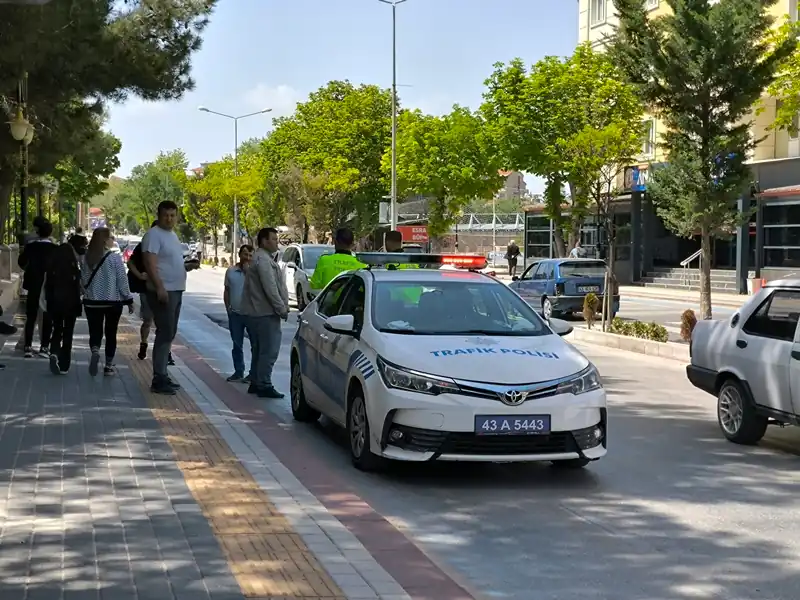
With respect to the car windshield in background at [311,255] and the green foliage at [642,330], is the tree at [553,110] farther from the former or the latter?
the green foliage at [642,330]

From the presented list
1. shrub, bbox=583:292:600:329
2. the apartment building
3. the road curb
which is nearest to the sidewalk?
the road curb

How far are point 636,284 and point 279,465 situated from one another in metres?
39.8

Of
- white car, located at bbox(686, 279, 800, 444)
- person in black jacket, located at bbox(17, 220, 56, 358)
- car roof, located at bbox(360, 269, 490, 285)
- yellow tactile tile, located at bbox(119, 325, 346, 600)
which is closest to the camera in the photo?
yellow tactile tile, located at bbox(119, 325, 346, 600)

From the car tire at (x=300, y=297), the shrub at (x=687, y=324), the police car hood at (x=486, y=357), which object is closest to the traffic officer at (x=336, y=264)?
the police car hood at (x=486, y=357)

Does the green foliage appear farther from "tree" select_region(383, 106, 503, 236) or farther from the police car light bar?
"tree" select_region(383, 106, 503, 236)

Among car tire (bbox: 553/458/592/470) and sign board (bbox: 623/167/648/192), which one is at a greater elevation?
sign board (bbox: 623/167/648/192)

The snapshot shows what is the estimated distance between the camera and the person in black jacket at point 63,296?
12.8 m

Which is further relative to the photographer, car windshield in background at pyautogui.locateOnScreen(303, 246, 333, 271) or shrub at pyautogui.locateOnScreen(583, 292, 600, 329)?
car windshield in background at pyautogui.locateOnScreen(303, 246, 333, 271)

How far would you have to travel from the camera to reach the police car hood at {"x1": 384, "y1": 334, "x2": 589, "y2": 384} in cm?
764

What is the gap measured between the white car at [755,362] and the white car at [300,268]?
16.9m

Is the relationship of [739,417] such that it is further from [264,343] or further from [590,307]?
[590,307]

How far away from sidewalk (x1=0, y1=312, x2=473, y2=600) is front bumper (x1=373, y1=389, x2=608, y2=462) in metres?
0.60

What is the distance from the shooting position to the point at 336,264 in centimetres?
1188

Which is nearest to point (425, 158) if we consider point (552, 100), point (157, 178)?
point (552, 100)
